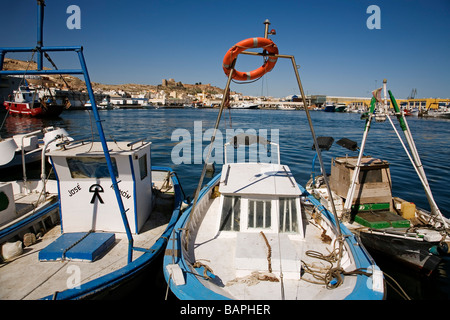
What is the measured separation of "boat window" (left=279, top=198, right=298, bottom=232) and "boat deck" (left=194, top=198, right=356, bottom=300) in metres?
0.24

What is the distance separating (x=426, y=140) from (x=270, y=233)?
41.8 metres

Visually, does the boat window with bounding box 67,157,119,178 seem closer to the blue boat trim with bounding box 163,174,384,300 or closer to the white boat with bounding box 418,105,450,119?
the blue boat trim with bounding box 163,174,384,300

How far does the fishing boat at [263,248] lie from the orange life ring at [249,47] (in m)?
0.02

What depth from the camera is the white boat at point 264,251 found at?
4.82 metres

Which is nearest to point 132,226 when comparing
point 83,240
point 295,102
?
point 83,240

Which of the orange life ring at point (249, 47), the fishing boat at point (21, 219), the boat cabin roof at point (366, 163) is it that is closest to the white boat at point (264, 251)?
the boat cabin roof at point (366, 163)

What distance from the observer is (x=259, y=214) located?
683 centimetres

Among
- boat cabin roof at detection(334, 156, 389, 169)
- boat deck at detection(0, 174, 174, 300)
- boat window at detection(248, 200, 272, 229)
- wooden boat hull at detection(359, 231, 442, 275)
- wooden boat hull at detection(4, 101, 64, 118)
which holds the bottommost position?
wooden boat hull at detection(359, 231, 442, 275)

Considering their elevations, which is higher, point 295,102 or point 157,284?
point 295,102

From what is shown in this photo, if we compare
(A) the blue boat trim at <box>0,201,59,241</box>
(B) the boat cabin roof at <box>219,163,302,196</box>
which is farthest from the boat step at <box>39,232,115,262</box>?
(B) the boat cabin roof at <box>219,163,302,196</box>

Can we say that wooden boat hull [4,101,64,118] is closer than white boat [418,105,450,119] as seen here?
Yes

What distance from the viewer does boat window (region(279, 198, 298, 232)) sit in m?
6.82
